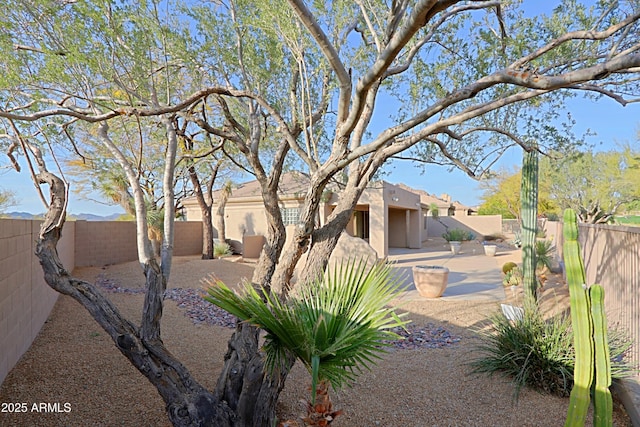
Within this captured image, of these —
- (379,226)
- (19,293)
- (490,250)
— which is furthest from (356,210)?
(19,293)

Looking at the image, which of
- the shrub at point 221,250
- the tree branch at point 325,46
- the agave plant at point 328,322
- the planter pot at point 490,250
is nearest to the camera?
the agave plant at point 328,322

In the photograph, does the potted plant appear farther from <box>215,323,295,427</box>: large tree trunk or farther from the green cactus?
<box>215,323,295,427</box>: large tree trunk

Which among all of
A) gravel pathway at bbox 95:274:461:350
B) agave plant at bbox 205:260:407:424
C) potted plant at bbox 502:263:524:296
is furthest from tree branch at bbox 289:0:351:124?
potted plant at bbox 502:263:524:296

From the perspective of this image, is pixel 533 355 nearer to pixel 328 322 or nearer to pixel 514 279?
pixel 328 322

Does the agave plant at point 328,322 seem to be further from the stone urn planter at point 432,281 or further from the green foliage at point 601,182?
the green foliage at point 601,182

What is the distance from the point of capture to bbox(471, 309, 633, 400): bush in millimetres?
4129

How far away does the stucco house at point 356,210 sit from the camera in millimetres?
16891

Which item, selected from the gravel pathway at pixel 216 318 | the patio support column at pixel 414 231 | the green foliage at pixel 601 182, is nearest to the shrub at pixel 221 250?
the gravel pathway at pixel 216 318

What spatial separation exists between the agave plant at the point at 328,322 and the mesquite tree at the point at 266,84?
1.04m

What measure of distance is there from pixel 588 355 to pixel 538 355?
118 cm

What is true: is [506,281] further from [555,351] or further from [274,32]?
[274,32]

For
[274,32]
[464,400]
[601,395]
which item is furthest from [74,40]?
[601,395]

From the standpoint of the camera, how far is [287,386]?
4410 mm

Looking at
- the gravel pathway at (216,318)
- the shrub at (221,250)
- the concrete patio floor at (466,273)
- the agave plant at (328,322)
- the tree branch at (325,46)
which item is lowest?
the gravel pathway at (216,318)
